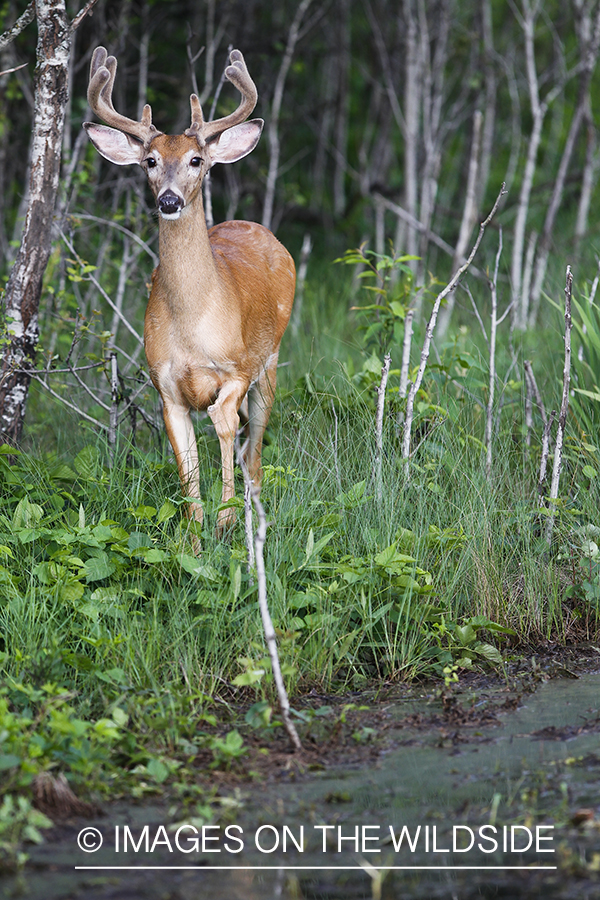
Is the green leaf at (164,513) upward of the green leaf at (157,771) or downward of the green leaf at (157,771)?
upward

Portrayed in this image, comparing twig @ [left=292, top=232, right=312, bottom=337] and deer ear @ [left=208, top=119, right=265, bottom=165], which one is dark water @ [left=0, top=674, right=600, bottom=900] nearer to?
deer ear @ [left=208, top=119, right=265, bottom=165]

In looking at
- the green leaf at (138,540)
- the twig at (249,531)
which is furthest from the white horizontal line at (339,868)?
the green leaf at (138,540)

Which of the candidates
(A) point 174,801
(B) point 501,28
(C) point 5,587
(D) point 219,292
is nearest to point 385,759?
(A) point 174,801

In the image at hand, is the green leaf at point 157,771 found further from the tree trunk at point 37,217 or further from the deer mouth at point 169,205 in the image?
the tree trunk at point 37,217

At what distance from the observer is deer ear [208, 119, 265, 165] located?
16.2 feet

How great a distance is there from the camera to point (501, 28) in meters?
15.7

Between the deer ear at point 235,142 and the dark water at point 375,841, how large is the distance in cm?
302

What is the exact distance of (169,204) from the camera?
14.6 ft

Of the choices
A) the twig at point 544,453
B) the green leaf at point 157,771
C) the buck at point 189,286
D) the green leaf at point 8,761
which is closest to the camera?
the green leaf at point 8,761

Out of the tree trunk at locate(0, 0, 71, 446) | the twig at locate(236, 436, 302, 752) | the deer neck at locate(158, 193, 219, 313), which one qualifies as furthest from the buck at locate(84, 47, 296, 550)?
the twig at locate(236, 436, 302, 752)

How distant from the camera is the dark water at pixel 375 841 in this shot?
2.50m

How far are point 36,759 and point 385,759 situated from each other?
1086 millimetres

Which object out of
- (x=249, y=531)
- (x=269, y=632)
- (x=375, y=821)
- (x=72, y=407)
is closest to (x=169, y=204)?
(x=72, y=407)

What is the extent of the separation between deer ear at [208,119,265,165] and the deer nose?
541 mm
